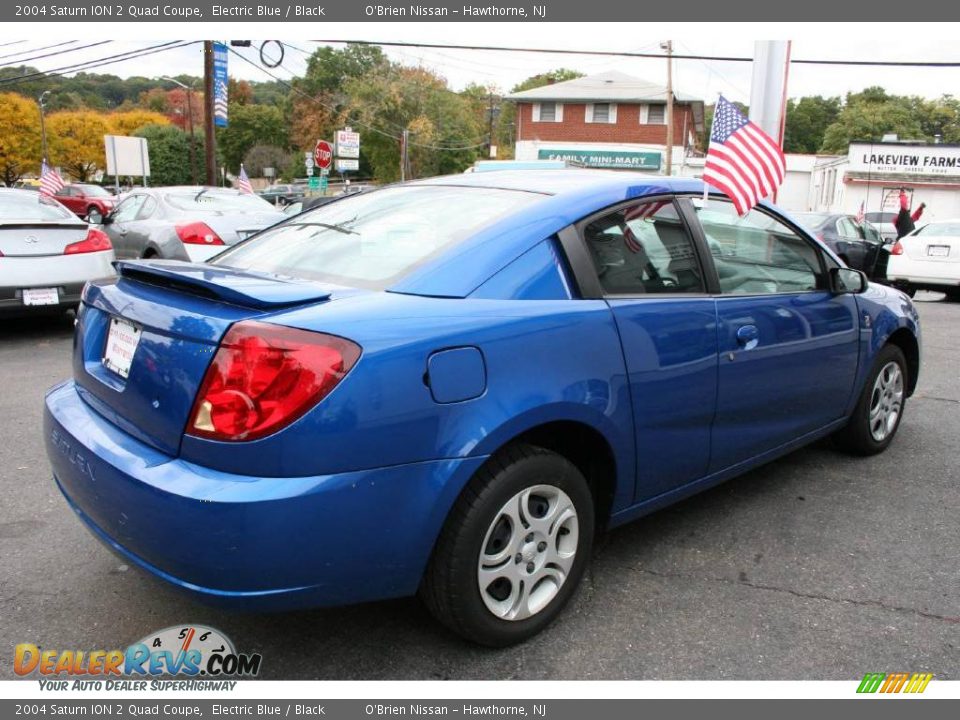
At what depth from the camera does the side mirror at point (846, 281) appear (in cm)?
379

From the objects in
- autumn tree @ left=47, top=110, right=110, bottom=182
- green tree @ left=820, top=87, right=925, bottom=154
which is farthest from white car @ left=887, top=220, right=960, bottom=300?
autumn tree @ left=47, top=110, right=110, bottom=182

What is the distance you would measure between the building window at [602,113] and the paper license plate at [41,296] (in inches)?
1713

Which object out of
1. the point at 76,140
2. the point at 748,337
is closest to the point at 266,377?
the point at 748,337

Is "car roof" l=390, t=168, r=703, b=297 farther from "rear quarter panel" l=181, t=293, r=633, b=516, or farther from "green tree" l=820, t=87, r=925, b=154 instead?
"green tree" l=820, t=87, r=925, b=154

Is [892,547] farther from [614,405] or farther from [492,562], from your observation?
[492,562]

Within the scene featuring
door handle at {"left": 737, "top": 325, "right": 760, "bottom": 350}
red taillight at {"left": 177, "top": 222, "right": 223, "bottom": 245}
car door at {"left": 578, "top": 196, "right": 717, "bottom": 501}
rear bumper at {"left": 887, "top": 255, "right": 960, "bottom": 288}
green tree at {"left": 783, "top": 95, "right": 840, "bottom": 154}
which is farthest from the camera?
green tree at {"left": 783, "top": 95, "right": 840, "bottom": 154}

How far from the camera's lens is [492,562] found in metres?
2.40

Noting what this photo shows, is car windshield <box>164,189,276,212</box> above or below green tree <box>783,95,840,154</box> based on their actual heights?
below

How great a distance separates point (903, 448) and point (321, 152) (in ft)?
84.1

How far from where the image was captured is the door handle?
10.3 ft

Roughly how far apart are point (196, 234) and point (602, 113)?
42.0 meters

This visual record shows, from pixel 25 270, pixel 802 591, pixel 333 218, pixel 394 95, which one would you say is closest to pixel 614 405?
pixel 802 591

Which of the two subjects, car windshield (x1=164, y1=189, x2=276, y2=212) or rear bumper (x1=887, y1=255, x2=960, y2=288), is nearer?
car windshield (x1=164, y1=189, x2=276, y2=212)

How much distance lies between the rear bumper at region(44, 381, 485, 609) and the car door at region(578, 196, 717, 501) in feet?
2.70
